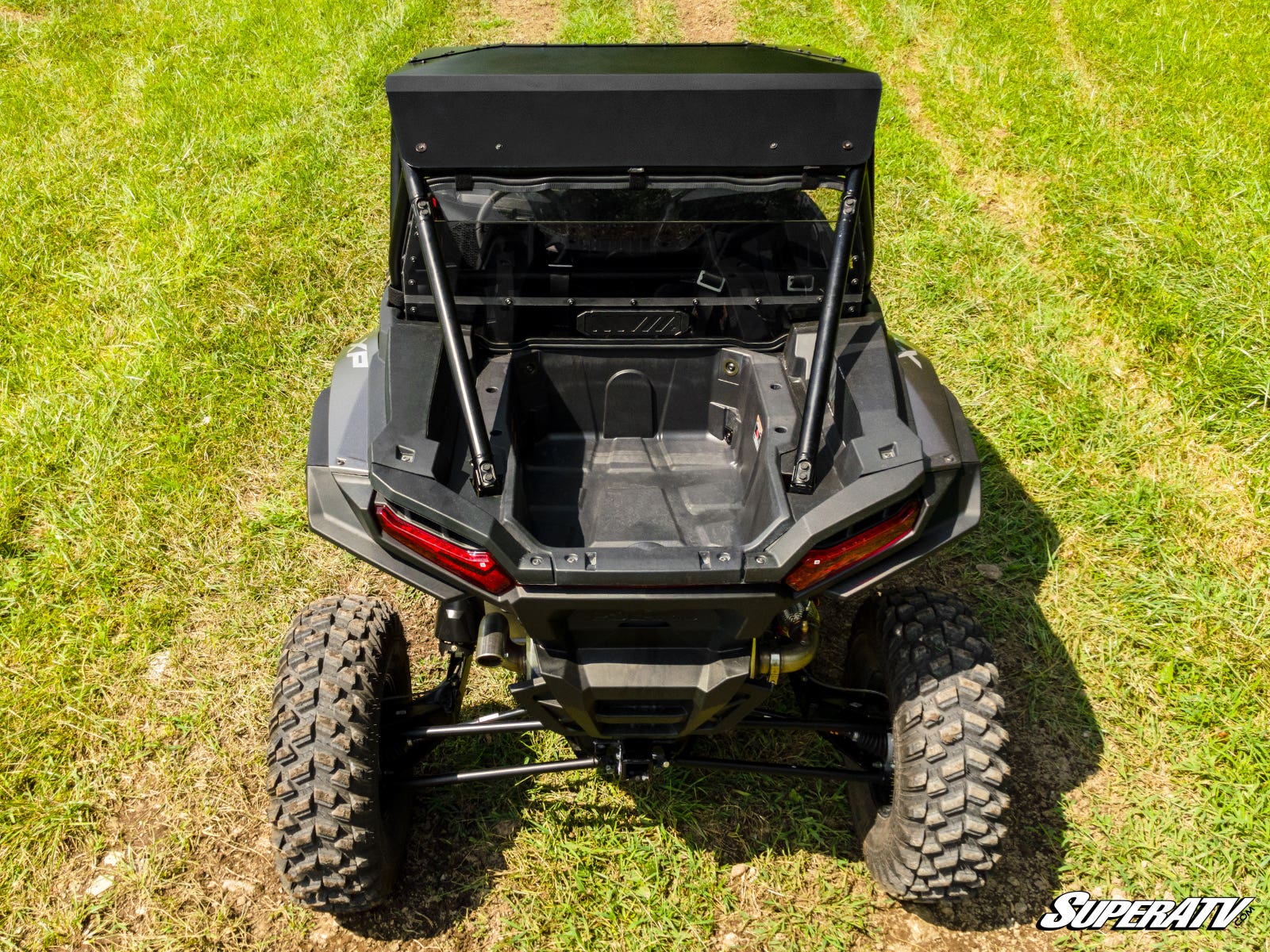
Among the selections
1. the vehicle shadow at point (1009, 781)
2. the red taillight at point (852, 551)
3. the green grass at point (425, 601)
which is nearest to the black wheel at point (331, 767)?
the green grass at point (425, 601)

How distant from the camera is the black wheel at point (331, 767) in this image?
8.09 ft

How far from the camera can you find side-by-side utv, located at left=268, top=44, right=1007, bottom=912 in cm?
226

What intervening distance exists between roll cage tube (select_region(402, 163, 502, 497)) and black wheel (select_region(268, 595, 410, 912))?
662 millimetres

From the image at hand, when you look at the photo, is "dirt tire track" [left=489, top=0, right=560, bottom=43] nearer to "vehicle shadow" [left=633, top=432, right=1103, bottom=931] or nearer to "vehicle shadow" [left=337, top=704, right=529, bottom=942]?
"vehicle shadow" [left=633, top=432, right=1103, bottom=931]

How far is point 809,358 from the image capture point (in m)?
2.97

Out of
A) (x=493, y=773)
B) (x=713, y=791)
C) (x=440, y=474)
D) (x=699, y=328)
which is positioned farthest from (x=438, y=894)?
(x=699, y=328)

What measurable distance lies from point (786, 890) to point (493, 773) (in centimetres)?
100

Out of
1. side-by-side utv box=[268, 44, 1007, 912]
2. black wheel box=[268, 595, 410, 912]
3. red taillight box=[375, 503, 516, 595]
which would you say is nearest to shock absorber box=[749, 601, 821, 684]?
side-by-side utv box=[268, 44, 1007, 912]

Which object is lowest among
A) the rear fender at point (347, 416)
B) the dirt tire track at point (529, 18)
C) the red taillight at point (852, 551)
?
the rear fender at point (347, 416)

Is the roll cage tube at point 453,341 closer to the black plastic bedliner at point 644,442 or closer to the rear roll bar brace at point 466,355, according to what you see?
the rear roll bar brace at point 466,355

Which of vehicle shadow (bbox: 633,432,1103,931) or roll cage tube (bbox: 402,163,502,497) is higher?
roll cage tube (bbox: 402,163,502,497)

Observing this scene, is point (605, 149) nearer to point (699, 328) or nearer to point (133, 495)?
point (699, 328)

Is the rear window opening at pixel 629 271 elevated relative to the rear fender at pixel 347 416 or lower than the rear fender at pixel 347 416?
elevated

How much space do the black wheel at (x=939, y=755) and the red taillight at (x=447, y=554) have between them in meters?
1.19
